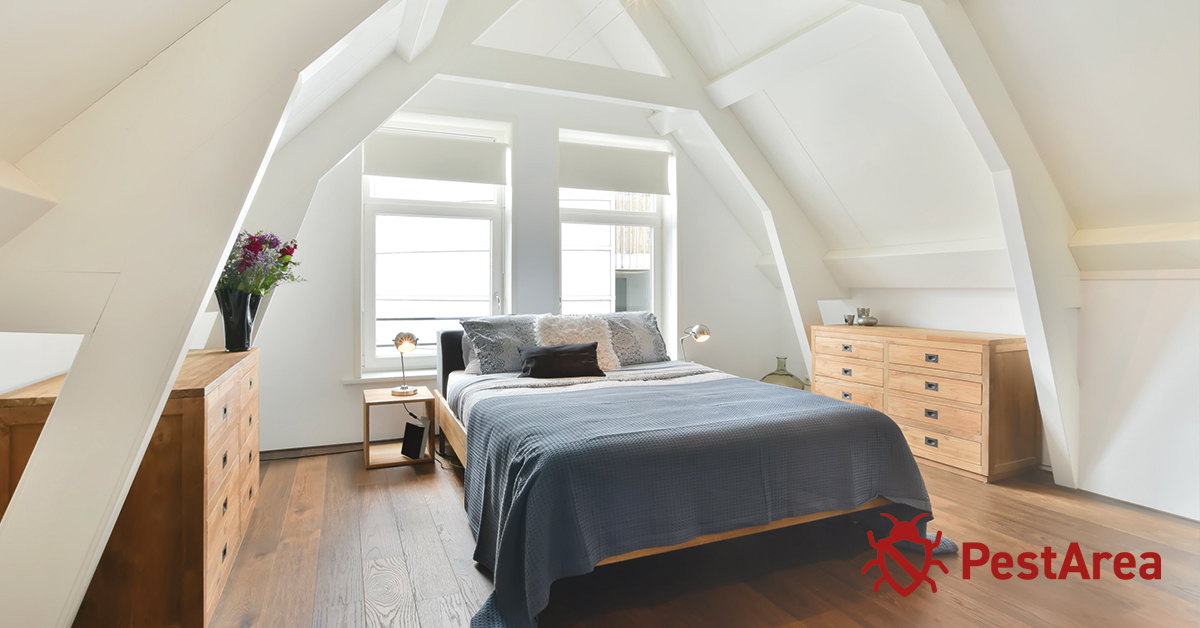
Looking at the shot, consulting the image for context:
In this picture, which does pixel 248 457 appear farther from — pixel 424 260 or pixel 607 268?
pixel 607 268

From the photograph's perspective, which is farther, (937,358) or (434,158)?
(434,158)

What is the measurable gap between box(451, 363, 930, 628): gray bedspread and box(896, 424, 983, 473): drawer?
1.13 meters

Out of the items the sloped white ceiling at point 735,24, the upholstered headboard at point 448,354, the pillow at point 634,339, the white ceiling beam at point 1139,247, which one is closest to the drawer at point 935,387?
the white ceiling beam at point 1139,247

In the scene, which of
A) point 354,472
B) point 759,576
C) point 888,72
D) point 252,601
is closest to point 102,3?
point 252,601

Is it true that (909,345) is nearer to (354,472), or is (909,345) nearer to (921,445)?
(921,445)

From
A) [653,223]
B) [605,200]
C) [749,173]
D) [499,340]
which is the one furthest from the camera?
[653,223]

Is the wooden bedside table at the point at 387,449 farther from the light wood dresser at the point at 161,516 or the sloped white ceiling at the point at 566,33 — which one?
the sloped white ceiling at the point at 566,33

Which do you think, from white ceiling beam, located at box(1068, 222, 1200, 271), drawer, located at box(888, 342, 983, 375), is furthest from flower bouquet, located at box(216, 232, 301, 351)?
white ceiling beam, located at box(1068, 222, 1200, 271)

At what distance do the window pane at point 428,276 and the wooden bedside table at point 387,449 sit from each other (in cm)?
58

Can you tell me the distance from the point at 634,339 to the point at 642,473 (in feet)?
6.51

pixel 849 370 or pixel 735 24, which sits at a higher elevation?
pixel 735 24

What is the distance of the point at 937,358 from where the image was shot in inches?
139

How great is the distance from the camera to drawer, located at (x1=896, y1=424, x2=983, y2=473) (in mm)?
3328

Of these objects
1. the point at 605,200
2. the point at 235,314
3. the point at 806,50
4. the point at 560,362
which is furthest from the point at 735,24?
the point at 235,314
